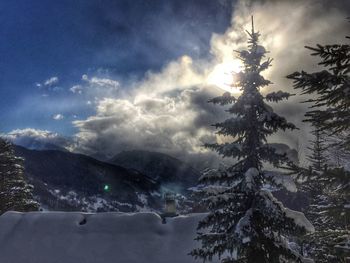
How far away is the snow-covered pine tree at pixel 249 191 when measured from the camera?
11.4 metres

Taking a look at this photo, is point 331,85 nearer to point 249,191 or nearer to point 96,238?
point 249,191

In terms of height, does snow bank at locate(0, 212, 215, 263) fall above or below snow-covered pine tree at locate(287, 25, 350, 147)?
below

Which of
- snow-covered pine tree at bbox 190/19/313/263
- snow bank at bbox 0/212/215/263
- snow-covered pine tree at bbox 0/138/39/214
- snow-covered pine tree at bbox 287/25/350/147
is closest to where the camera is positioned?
snow-covered pine tree at bbox 287/25/350/147

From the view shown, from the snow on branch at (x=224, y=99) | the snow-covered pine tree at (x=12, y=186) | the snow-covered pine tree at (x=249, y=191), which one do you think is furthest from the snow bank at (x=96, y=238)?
the snow-covered pine tree at (x=12, y=186)

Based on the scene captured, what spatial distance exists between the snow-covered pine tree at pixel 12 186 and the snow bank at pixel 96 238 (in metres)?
16.3

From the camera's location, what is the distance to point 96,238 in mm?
15781

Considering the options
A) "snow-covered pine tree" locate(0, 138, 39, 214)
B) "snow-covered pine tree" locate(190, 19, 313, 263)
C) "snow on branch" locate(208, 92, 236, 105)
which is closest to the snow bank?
"snow-covered pine tree" locate(190, 19, 313, 263)

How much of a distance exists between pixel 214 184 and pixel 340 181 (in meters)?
5.88

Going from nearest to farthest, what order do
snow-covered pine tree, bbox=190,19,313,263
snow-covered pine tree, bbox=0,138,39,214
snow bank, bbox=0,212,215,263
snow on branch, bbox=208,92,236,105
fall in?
1. snow-covered pine tree, bbox=190,19,313,263
2. snow on branch, bbox=208,92,236,105
3. snow bank, bbox=0,212,215,263
4. snow-covered pine tree, bbox=0,138,39,214

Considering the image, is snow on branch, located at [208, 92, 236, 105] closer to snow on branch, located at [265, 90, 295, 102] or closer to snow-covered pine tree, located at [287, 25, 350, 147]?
snow on branch, located at [265, 90, 295, 102]

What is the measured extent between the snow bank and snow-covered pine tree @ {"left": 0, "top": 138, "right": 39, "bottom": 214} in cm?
1628

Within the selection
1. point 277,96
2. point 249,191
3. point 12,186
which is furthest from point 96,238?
point 12,186

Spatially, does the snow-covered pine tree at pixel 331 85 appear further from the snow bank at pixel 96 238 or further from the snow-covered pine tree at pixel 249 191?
the snow bank at pixel 96 238

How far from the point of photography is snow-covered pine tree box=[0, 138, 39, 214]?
3225 cm
